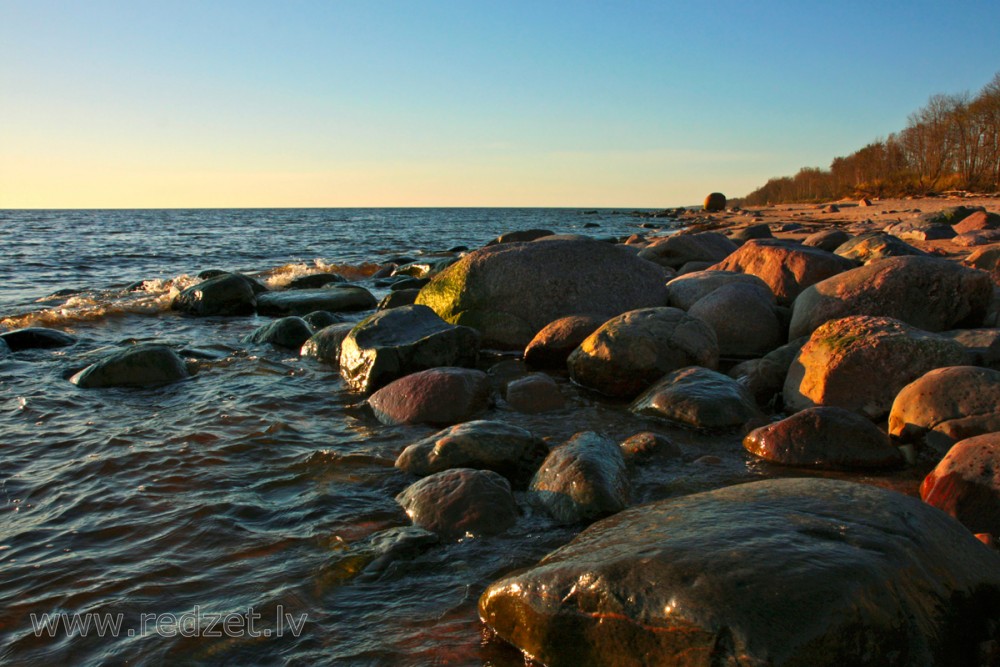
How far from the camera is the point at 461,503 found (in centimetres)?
362

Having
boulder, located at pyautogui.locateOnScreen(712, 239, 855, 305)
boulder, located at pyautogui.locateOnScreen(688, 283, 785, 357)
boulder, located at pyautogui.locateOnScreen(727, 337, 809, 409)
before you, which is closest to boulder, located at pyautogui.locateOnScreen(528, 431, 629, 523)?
boulder, located at pyautogui.locateOnScreen(727, 337, 809, 409)

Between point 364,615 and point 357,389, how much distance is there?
3720 millimetres

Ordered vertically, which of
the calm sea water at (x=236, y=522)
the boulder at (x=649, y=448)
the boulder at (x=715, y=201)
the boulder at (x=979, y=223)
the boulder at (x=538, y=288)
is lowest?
the calm sea water at (x=236, y=522)

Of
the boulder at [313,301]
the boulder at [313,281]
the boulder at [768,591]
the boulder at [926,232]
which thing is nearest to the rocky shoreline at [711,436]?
the boulder at [768,591]

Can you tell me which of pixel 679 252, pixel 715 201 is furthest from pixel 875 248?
pixel 715 201

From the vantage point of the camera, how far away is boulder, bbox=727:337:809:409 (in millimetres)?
5723

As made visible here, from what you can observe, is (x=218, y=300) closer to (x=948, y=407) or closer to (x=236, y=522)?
(x=236, y=522)

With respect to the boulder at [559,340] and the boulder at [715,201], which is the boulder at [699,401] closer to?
the boulder at [559,340]

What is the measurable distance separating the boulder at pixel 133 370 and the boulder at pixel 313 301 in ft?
12.5

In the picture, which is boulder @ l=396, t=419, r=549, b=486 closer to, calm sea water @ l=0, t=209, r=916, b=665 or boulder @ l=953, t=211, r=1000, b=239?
calm sea water @ l=0, t=209, r=916, b=665

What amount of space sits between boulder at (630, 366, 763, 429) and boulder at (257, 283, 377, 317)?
6165 millimetres

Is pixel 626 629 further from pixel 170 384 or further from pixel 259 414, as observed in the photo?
pixel 170 384

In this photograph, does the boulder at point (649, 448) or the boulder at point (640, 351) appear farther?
the boulder at point (640, 351)

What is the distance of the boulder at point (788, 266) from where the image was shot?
307 inches
